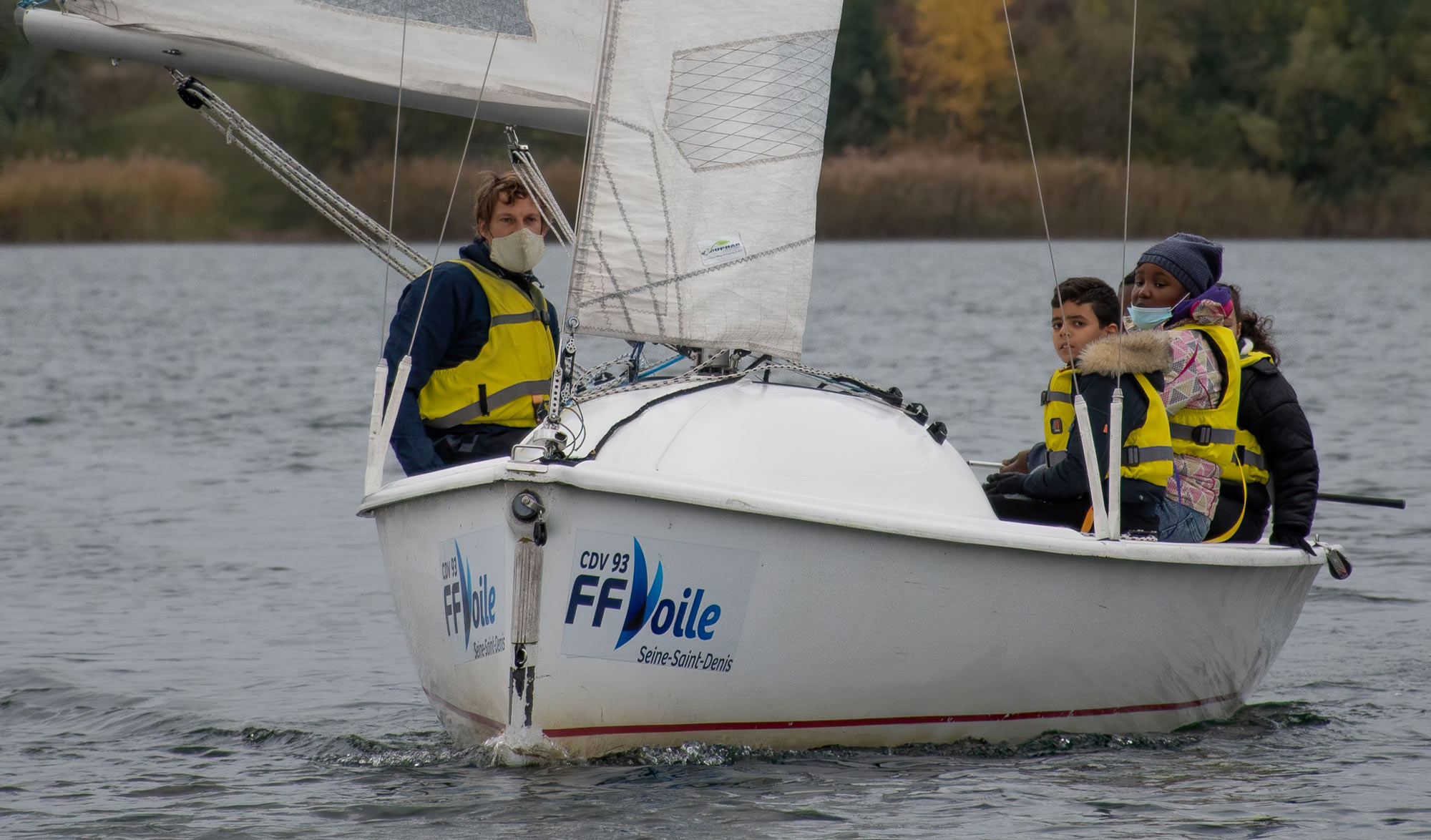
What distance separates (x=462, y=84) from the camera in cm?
618

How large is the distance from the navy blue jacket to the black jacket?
2.58 m

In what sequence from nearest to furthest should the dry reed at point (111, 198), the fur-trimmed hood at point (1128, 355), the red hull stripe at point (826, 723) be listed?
1. the red hull stripe at point (826, 723)
2. the fur-trimmed hood at point (1128, 355)
3. the dry reed at point (111, 198)

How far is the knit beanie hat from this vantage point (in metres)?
6.17

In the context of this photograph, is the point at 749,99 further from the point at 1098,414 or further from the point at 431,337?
the point at 1098,414

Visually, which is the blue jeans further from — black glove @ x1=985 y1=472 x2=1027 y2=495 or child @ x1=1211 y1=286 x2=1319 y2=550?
black glove @ x1=985 y1=472 x2=1027 y2=495

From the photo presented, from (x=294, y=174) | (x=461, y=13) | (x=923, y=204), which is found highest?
(x=923, y=204)

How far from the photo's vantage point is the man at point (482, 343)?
592cm

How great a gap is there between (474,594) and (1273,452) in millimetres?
2845

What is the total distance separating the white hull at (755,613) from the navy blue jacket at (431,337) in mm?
251

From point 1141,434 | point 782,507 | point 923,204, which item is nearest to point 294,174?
point 782,507

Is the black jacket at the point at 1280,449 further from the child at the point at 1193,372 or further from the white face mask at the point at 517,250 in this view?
the white face mask at the point at 517,250

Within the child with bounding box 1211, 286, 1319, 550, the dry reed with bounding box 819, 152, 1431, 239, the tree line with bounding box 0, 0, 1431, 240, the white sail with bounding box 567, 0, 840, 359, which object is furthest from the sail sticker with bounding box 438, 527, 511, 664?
the dry reed with bounding box 819, 152, 1431, 239

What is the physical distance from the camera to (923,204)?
46.8 meters

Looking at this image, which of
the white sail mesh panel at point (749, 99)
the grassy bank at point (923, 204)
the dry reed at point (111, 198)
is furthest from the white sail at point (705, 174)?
the dry reed at point (111, 198)
